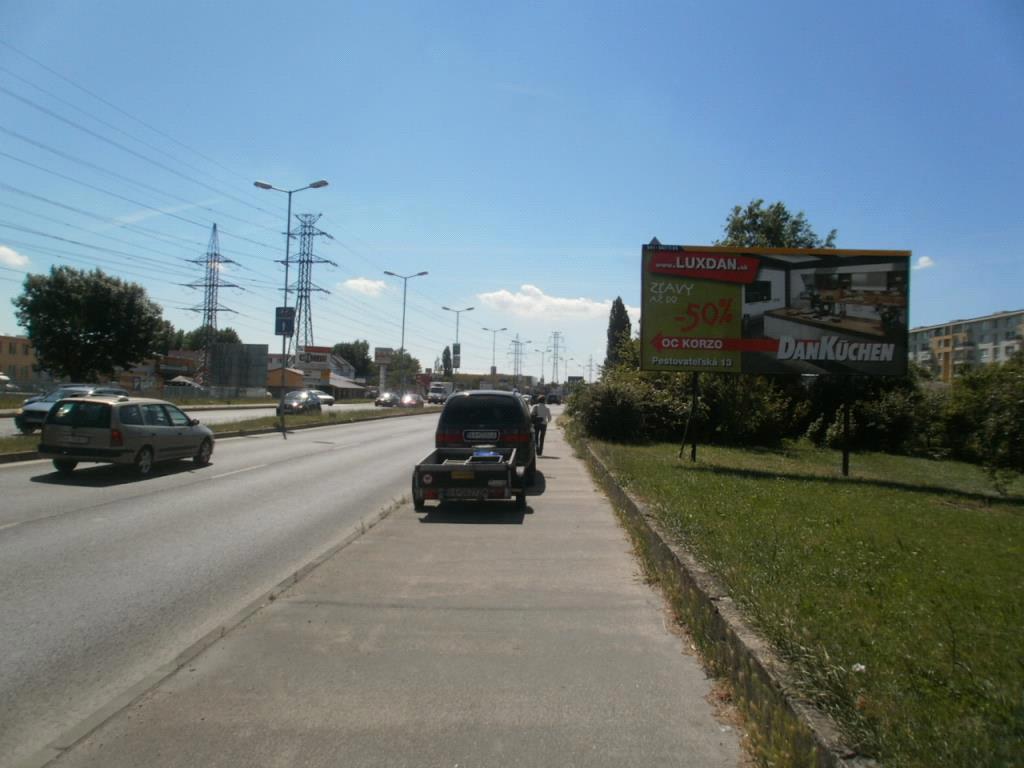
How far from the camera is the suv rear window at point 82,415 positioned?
13.5m

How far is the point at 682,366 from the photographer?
1745 centimetres

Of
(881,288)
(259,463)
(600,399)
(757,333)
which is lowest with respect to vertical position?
(259,463)

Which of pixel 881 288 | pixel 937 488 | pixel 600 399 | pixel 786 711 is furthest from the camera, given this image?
pixel 600 399

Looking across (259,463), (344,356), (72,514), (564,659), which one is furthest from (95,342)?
(344,356)

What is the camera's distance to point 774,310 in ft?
56.1

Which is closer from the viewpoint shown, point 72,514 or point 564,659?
point 564,659

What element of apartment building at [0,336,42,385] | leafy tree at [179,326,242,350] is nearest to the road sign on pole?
apartment building at [0,336,42,385]

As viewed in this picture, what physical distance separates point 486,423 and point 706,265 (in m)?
7.48

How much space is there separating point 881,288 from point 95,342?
5059cm

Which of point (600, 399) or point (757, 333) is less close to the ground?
point (757, 333)

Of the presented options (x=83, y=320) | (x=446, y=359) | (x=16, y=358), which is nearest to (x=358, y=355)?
(x=446, y=359)

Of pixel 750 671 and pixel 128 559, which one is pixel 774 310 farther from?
pixel 128 559

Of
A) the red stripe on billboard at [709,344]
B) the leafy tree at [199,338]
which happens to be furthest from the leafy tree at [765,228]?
the leafy tree at [199,338]

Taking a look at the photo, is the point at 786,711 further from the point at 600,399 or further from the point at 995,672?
the point at 600,399
